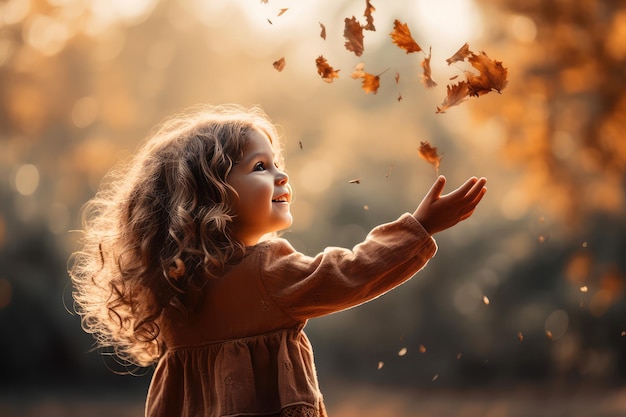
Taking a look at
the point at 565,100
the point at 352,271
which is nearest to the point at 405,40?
the point at 352,271

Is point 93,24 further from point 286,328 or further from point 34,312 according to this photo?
point 286,328

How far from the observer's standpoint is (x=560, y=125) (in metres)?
4.10

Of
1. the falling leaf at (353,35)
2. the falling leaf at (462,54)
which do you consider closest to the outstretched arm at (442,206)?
the falling leaf at (462,54)

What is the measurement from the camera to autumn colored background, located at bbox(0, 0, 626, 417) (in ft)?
14.7

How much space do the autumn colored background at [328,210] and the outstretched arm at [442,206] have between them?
306 centimetres

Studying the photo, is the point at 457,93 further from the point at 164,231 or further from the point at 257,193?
the point at 164,231

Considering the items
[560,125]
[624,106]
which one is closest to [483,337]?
[560,125]

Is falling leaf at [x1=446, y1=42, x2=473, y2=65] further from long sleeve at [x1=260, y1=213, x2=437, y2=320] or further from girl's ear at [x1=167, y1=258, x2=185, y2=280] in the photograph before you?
girl's ear at [x1=167, y1=258, x2=185, y2=280]

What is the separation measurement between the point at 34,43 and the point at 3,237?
1.13 m

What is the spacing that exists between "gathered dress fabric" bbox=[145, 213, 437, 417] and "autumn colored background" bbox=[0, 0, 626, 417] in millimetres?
3060

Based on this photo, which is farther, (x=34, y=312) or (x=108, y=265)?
(x=34, y=312)

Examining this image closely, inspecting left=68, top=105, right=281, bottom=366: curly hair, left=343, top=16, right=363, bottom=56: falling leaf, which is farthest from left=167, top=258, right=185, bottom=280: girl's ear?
left=343, top=16, right=363, bottom=56: falling leaf

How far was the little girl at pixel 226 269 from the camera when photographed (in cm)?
128

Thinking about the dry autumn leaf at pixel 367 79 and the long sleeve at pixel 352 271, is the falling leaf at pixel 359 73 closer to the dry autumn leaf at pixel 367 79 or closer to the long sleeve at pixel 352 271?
the dry autumn leaf at pixel 367 79
